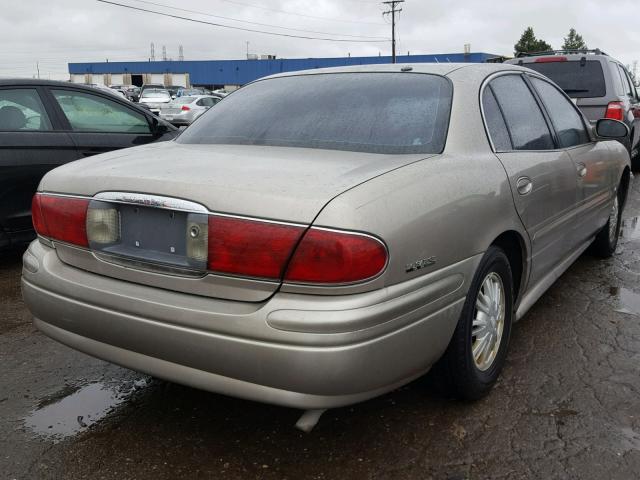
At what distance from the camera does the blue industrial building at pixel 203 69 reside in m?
72.7

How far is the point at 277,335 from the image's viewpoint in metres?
1.90

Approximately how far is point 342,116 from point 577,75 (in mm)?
6071

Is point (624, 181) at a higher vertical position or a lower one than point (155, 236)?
lower

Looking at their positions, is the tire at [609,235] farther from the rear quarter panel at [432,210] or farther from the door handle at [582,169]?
the rear quarter panel at [432,210]

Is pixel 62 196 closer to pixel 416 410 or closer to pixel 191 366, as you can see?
pixel 191 366

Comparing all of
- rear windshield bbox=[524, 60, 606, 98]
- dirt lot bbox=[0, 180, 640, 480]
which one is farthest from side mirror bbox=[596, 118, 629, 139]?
rear windshield bbox=[524, 60, 606, 98]

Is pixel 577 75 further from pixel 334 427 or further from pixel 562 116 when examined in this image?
pixel 334 427

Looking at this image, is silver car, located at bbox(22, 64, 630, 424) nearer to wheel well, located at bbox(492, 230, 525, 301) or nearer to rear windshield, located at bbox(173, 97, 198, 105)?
wheel well, located at bbox(492, 230, 525, 301)

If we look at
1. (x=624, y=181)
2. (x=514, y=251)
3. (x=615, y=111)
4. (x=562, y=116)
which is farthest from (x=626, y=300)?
(x=615, y=111)

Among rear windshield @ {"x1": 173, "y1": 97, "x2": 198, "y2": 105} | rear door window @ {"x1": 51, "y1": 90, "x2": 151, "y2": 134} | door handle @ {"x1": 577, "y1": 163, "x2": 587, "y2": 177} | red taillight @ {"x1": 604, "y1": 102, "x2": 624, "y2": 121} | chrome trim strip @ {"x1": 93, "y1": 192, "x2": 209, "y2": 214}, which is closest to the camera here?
chrome trim strip @ {"x1": 93, "y1": 192, "x2": 209, "y2": 214}

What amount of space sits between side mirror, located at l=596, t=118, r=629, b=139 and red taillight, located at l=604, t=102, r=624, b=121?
3664 millimetres

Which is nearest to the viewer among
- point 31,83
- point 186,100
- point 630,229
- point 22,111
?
point 22,111

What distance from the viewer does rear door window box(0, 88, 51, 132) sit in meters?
4.77

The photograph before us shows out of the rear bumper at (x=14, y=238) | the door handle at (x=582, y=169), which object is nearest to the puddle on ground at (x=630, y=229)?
the door handle at (x=582, y=169)
